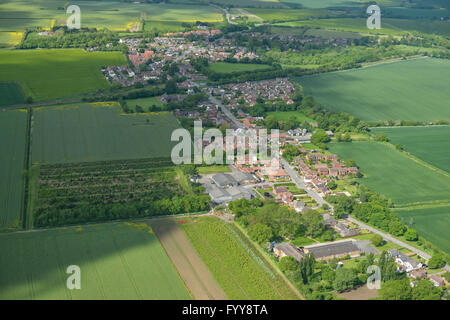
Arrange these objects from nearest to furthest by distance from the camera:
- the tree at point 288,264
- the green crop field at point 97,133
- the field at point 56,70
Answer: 1. the tree at point 288,264
2. the green crop field at point 97,133
3. the field at point 56,70

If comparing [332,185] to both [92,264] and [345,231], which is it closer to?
[345,231]

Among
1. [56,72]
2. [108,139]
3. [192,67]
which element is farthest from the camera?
[192,67]

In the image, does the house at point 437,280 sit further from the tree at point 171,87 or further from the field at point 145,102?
the tree at point 171,87

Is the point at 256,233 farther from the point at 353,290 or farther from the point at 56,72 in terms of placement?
the point at 56,72

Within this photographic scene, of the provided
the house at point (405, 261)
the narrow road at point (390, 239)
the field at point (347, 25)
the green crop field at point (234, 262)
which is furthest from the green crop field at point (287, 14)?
the house at point (405, 261)

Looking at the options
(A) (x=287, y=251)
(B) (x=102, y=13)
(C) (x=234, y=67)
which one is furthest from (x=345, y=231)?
(B) (x=102, y=13)

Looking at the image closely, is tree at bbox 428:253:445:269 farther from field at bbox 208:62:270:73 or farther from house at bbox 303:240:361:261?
field at bbox 208:62:270:73

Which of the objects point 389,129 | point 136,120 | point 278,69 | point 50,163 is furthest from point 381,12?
point 50,163
